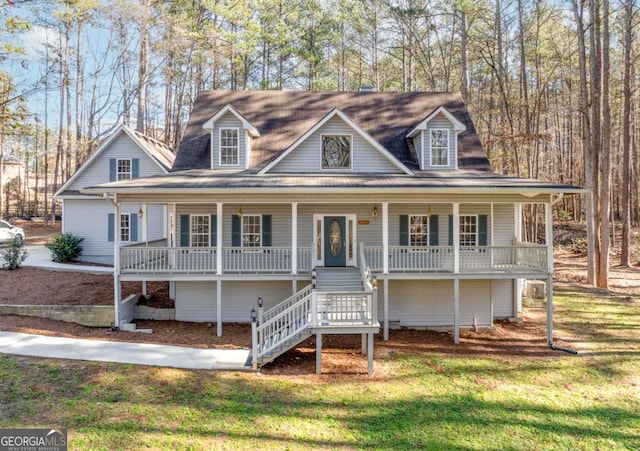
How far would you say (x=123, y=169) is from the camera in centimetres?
1880

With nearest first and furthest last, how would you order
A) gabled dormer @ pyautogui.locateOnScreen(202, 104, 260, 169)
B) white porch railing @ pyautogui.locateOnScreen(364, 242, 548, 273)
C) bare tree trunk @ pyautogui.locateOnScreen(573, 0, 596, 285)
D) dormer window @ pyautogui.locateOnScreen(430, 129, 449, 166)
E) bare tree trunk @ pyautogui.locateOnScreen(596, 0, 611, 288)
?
white porch railing @ pyautogui.locateOnScreen(364, 242, 548, 273)
gabled dormer @ pyautogui.locateOnScreen(202, 104, 260, 169)
dormer window @ pyautogui.locateOnScreen(430, 129, 449, 166)
bare tree trunk @ pyautogui.locateOnScreen(596, 0, 611, 288)
bare tree trunk @ pyautogui.locateOnScreen(573, 0, 596, 285)

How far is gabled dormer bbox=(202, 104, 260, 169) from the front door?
3898 millimetres

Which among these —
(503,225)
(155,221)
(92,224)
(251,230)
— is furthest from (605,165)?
(92,224)

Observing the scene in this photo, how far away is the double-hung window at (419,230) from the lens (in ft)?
42.5

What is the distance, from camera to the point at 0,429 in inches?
222

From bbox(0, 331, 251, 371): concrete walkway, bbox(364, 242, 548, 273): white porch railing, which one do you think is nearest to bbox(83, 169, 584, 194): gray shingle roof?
bbox(364, 242, 548, 273): white porch railing

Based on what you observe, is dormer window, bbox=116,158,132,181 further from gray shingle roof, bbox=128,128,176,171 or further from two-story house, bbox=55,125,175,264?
gray shingle roof, bbox=128,128,176,171

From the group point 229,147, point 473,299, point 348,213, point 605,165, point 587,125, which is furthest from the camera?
point 587,125

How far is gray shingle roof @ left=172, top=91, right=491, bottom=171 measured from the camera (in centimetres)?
1433

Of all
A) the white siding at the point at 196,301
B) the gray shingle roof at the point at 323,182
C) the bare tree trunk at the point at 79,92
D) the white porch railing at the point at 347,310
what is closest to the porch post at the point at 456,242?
the gray shingle roof at the point at 323,182

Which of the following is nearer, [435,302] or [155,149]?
[435,302]

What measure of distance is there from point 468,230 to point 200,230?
377 inches

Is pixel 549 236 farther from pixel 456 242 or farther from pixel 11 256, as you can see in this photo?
pixel 11 256

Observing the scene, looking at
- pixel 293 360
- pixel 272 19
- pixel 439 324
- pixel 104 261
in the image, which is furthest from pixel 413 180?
pixel 272 19
